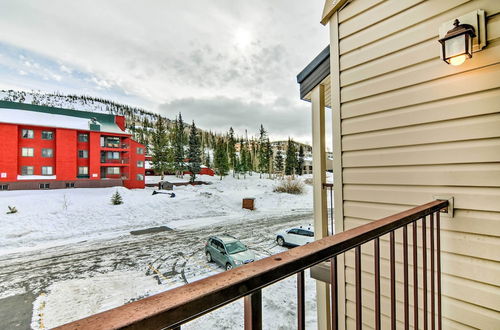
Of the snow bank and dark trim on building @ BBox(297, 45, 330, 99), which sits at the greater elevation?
dark trim on building @ BBox(297, 45, 330, 99)

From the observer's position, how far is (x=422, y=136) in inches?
74.5

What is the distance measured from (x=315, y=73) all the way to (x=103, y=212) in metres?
15.8

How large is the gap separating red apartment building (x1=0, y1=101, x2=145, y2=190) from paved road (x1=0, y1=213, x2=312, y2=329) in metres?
13.1

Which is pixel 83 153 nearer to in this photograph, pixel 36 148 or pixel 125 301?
pixel 36 148

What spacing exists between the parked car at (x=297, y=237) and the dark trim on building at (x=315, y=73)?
21.6 feet

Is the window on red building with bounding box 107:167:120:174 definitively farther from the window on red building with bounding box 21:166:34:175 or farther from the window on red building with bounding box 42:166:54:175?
the window on red building with bounding box 21:166:34:175

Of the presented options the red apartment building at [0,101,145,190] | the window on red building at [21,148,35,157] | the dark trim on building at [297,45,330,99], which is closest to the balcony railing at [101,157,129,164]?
the red apartment building at [0,101,145,190]

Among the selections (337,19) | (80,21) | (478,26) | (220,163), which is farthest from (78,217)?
(220,163)

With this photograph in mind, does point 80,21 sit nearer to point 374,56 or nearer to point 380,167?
point 374,56

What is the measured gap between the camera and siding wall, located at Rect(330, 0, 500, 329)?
1.57 meters

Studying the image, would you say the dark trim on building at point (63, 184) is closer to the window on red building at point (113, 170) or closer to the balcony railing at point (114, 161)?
the window on red building at point (113, 170)

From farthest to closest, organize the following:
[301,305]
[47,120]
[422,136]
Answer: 1. [47,120]
2. [422,136]
3. [301,305]

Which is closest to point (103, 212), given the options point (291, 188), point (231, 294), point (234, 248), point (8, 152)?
point (8, 152)

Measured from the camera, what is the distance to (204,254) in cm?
870
